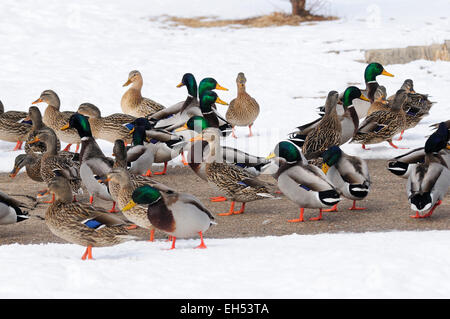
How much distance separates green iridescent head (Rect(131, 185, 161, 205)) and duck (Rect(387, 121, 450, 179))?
3.13 meters

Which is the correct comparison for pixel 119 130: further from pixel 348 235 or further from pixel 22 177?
pixel 348 235

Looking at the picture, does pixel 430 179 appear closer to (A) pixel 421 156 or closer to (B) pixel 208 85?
(A) pixel 421 156

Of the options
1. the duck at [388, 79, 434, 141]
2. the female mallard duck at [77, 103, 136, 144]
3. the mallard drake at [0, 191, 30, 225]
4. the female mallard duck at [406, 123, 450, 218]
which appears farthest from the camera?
the duck at [388, 79, 434, 141]

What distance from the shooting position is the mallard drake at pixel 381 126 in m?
11.1

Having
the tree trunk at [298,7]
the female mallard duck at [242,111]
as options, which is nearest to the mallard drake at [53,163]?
the female mallard duck at [242,111]

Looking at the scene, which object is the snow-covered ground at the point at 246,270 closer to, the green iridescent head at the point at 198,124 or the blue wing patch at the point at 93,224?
A: the blue wing patch at the point at 93,224

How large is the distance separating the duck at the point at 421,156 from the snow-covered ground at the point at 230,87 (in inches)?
67.5

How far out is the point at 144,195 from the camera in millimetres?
6984

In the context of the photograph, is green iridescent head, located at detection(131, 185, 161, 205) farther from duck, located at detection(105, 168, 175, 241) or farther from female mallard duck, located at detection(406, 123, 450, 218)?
female mallard duck, located at detection(406, 123, 450, 218)

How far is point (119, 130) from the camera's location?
11250mm

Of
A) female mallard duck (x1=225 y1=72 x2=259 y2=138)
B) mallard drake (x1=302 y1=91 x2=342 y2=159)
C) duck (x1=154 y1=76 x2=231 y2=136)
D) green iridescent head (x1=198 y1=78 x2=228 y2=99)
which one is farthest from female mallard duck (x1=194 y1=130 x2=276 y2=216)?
green iridescent head (x1=198 y1=78 x2=228 y2=99)

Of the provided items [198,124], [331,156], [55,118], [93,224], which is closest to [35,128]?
[55,118]

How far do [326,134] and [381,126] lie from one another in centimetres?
122

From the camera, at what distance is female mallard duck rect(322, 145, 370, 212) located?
841cm
